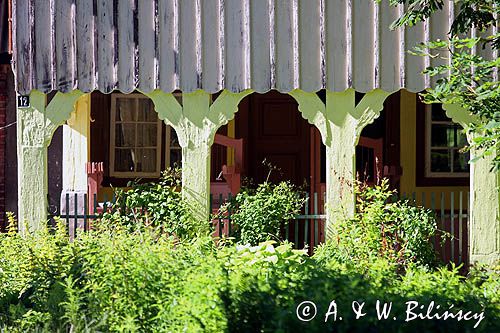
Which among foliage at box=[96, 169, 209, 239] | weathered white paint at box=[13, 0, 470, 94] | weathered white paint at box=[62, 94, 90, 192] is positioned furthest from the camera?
weathered white paint at box=[62, 94, 90, 192]

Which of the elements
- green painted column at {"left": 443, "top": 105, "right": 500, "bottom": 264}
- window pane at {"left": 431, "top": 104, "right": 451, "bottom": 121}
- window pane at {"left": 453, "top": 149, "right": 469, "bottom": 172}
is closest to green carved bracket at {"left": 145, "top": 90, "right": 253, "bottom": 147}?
green painted column at {"left": 443, "top": 105, "right": 500, "bottom": 264}

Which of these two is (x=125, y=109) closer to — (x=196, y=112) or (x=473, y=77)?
(x=196, y=112)

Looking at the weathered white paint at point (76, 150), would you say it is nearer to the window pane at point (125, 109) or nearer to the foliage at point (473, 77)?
the window pane at point (125, 109)

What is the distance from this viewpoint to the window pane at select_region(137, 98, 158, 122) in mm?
16141

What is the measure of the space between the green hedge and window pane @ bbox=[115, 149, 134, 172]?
5147 mm

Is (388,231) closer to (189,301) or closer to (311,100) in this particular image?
(311,100)

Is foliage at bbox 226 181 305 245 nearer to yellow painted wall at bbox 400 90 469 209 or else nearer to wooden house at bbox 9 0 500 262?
wooden house at bbox 9 0 500 262

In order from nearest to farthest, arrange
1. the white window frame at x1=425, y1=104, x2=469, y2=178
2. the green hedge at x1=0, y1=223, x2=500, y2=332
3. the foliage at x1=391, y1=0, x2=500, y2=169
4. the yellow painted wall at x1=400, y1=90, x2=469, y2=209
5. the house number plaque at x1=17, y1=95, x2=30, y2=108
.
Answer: the green hedge at x1=0, y1=223, x2=500, y2=332
the foliage at x1=391, y1=0, x2=500, y2=169
the house number plaque at x1=17, y1=95, x2=30, y2=108
the yellow painted wall at x1=400, y1=90, x2=469, y2=209
the white window frame at x1=425, y1=104, x2=469, y2=178

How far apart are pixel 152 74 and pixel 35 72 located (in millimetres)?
1453

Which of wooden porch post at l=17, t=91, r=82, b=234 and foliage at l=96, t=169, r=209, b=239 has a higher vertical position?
wooden porch post at l=17, t=91, r=82, b=234

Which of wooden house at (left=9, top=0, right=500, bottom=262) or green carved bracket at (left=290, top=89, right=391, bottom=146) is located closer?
wooden house at (left=9, top=0, right=500, bottom=262)

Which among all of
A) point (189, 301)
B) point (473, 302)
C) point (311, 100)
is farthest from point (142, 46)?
point (473, 302)

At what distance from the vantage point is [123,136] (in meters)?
16.1

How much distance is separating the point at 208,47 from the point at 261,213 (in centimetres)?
217
